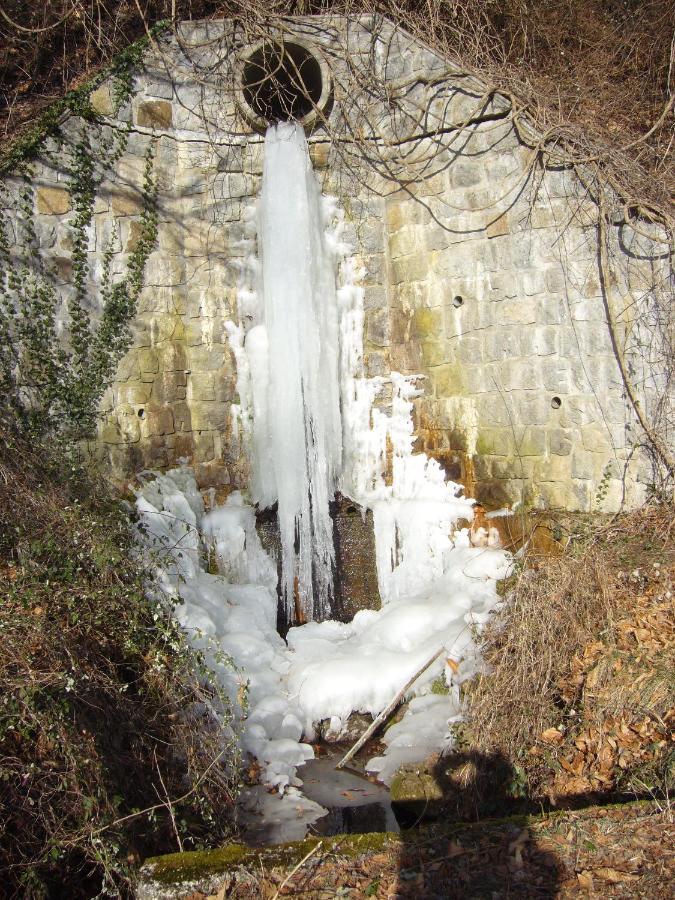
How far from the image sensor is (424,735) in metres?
4.80

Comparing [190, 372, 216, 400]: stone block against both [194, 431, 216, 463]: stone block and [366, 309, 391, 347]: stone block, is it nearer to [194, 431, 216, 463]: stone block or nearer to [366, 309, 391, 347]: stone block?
[194, 431, 216, 463]: stone block

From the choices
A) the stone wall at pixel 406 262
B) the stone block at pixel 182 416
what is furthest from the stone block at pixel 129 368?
the stone block at pixel 182 416

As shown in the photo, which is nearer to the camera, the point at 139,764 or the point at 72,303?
A: the point at 139,764

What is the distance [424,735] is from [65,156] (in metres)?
5.23

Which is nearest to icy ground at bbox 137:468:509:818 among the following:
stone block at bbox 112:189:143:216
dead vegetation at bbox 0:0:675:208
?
stone block at bbox 112:189:143:216

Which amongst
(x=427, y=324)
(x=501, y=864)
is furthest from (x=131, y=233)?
(x=501, y=864)

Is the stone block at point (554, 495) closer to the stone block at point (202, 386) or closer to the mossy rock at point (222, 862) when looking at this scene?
the stone block at point (202, 386)

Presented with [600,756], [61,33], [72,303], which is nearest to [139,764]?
[600,756]

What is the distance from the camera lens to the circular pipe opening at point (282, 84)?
262 inches

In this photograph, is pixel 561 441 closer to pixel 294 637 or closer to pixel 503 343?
pixel 503 343

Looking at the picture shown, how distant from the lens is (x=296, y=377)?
21.6ft

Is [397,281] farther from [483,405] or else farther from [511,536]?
[511,536]

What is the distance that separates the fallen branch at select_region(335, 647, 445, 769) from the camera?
4.94m

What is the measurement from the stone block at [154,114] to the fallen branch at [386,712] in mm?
5010
